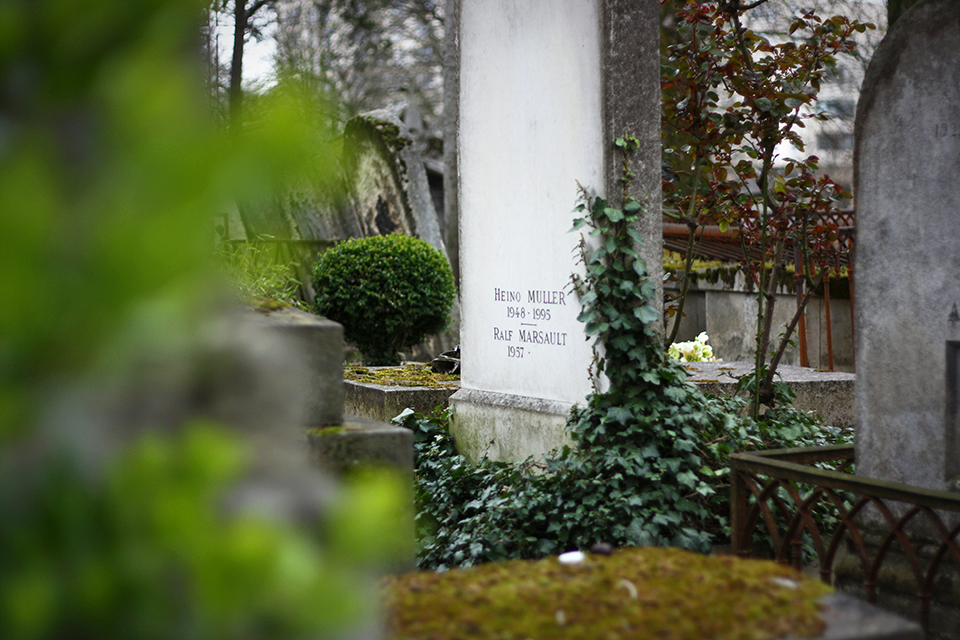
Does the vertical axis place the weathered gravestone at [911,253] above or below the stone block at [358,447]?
above

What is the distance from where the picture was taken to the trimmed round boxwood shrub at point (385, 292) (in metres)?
9.18

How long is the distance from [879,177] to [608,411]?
1.64 meters

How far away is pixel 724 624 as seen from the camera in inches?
57.7

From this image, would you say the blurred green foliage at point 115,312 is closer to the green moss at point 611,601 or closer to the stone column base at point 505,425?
the green moss at point 611,601

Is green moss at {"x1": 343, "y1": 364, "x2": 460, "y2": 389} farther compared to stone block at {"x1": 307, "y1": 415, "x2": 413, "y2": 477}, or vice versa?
green moss at {"x1": 343, "y1": 364, "x2": 460, "y2": 389}

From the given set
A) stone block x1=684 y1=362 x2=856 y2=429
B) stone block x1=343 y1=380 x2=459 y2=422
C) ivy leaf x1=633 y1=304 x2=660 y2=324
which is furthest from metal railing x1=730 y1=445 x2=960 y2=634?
stone block x1=343 y1=380 x2=459 y2=422

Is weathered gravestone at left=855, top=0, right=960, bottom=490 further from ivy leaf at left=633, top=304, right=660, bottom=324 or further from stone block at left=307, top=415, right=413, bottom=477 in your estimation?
stone block at left=307, top=415, right=413, bottom=477

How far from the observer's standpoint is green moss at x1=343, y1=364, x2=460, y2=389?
6.76 metres

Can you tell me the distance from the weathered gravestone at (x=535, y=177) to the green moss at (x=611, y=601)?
9.63 ft

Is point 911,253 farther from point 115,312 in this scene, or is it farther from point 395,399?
point 395,399

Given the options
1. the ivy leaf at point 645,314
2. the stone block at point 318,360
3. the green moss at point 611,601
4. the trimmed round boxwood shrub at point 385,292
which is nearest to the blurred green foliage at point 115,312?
the green moss at point 611,601

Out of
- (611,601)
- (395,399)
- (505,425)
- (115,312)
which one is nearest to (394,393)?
(395,399)

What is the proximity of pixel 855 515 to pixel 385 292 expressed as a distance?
6.31m

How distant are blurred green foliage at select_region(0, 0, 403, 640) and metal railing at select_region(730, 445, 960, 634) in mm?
2634
